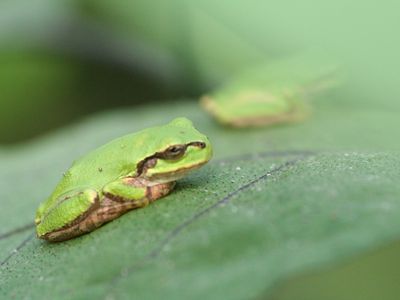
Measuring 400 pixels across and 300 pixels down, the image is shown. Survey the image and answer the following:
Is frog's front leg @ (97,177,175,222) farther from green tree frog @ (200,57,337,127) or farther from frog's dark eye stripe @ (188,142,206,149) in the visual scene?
green tree frog @ (200,57,337,127)

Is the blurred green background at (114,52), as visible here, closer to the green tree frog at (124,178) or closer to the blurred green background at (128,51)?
the blurred green background at (128,51)

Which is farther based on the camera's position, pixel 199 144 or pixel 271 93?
pixel 271 93

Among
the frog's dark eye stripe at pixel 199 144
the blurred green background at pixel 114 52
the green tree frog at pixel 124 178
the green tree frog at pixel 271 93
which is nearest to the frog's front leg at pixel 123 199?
the green tree frog at pixel 124 178

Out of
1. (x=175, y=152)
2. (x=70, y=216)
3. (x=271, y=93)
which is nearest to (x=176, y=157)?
(x=175, y=152)

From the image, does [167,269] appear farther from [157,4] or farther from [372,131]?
[157,4]

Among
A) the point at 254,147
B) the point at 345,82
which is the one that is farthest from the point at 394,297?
the point at 345,82

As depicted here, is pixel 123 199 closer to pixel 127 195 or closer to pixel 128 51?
pixel 127 195

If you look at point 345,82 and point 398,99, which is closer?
point 398,99
